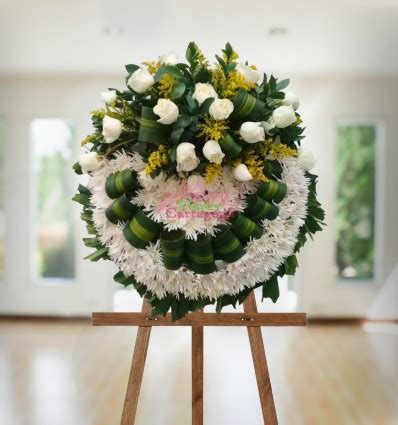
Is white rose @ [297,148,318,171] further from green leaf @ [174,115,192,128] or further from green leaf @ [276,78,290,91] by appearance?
green leaf @ [174,115,192,128]

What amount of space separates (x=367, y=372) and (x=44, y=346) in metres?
2.89

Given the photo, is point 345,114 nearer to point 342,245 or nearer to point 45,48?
point 342,245

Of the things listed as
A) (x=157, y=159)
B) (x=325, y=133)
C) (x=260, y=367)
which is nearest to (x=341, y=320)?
(x=325, y=133)

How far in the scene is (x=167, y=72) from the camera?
1964 millimetres

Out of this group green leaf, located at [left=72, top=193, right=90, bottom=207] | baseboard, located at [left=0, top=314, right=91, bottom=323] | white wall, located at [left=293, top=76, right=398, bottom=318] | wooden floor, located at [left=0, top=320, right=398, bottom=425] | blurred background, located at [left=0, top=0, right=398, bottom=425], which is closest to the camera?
green leaf, located at [left=72, top=193, right=90, bottom=207]

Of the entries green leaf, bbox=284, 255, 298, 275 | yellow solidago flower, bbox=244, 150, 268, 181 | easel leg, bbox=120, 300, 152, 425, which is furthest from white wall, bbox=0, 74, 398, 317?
yellow solidago flower, bbox=244, 150, 268, 181

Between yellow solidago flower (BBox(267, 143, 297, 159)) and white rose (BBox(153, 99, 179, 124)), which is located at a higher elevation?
→ white rose (BBox(153, 99, 179, 124))

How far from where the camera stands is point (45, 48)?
6.03m

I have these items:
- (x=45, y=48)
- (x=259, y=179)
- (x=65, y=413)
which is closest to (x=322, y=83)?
(x=45, y=48)

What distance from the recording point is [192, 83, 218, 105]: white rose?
1899 millimetres

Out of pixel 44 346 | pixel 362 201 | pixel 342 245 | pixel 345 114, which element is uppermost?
pixel 345 114

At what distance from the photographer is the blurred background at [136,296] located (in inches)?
173

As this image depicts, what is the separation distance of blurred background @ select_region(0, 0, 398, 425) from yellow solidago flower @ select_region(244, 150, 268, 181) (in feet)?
7.25

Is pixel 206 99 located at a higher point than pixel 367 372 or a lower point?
higher
